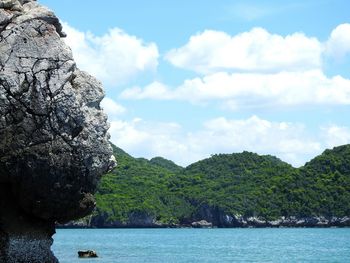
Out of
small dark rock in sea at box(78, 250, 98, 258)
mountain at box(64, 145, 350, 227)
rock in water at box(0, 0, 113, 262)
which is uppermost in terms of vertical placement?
mountain at box(64, 145, 350, 227)

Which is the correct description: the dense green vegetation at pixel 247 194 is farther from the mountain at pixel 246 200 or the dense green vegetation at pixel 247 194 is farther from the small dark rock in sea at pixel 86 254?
the small dark rock in sea at pixel 86 254

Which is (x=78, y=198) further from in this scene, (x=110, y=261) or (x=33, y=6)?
(x=110, y=261)

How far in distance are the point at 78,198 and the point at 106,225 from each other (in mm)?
137095

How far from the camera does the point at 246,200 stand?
16050cm

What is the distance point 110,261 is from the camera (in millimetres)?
47531

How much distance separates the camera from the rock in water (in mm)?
23822

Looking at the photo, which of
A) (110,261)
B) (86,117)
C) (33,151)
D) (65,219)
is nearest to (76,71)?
(86,117)

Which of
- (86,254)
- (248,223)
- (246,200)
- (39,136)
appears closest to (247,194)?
(246,200)

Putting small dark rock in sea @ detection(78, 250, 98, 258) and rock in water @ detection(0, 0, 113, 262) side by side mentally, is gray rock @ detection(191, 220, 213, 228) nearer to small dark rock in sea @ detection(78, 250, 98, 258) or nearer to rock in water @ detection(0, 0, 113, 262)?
small dark rock in sea @ detection(78, 250, 98, 258)

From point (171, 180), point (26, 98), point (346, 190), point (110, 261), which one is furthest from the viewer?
point (171, 180)

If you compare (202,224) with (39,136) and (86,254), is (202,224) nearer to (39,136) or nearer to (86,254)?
(86,254)

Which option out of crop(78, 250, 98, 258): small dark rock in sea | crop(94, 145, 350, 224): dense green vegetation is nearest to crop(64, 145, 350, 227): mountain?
crop(94, 145, 350, 224): dense green vegetation

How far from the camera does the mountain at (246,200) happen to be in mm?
155000

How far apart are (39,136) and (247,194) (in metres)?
143
